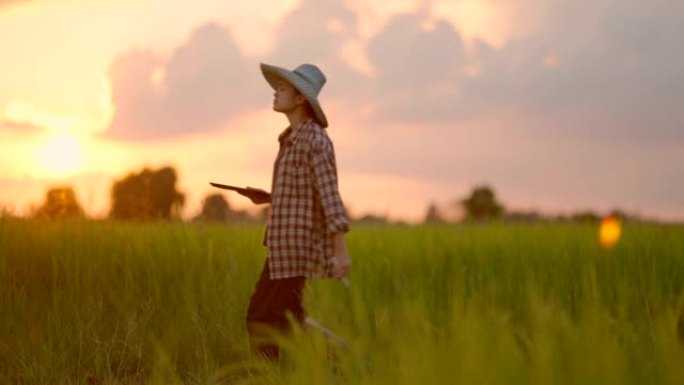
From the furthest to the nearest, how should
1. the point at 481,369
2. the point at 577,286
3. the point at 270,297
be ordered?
the point at 577,286, the point at 270,297, the point at 481,369

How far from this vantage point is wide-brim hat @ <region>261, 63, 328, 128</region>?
5.48 metres

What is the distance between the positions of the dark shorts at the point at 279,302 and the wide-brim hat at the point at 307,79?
91cm

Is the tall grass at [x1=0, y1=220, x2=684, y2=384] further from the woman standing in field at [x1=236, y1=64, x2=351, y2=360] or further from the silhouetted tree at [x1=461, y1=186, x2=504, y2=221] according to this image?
the silhouetted tree at [x1=461, y1=186, x2=504, y2=221]

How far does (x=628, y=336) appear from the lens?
12.3ft

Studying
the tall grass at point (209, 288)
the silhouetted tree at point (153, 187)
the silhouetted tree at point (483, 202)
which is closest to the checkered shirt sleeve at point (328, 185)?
the tall grass at point (209, 288)

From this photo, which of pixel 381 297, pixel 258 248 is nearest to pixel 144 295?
pixel 258 248

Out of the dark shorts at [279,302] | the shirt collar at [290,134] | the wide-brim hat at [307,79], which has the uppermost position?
the wide-brim hat at [307,79]

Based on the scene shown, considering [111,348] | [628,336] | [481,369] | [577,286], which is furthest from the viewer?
[577,286]

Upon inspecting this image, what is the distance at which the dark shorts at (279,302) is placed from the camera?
5418mm

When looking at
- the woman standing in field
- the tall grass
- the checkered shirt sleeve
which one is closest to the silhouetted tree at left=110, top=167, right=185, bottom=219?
A: the tall grass

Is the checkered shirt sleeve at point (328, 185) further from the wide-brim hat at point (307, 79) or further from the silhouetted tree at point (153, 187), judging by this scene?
the silhouetted tree at point (153, 187)

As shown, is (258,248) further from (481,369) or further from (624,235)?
(481,369)

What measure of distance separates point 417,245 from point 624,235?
240cm

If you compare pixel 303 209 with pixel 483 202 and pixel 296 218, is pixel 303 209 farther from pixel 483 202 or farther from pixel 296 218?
pixel 483 202
